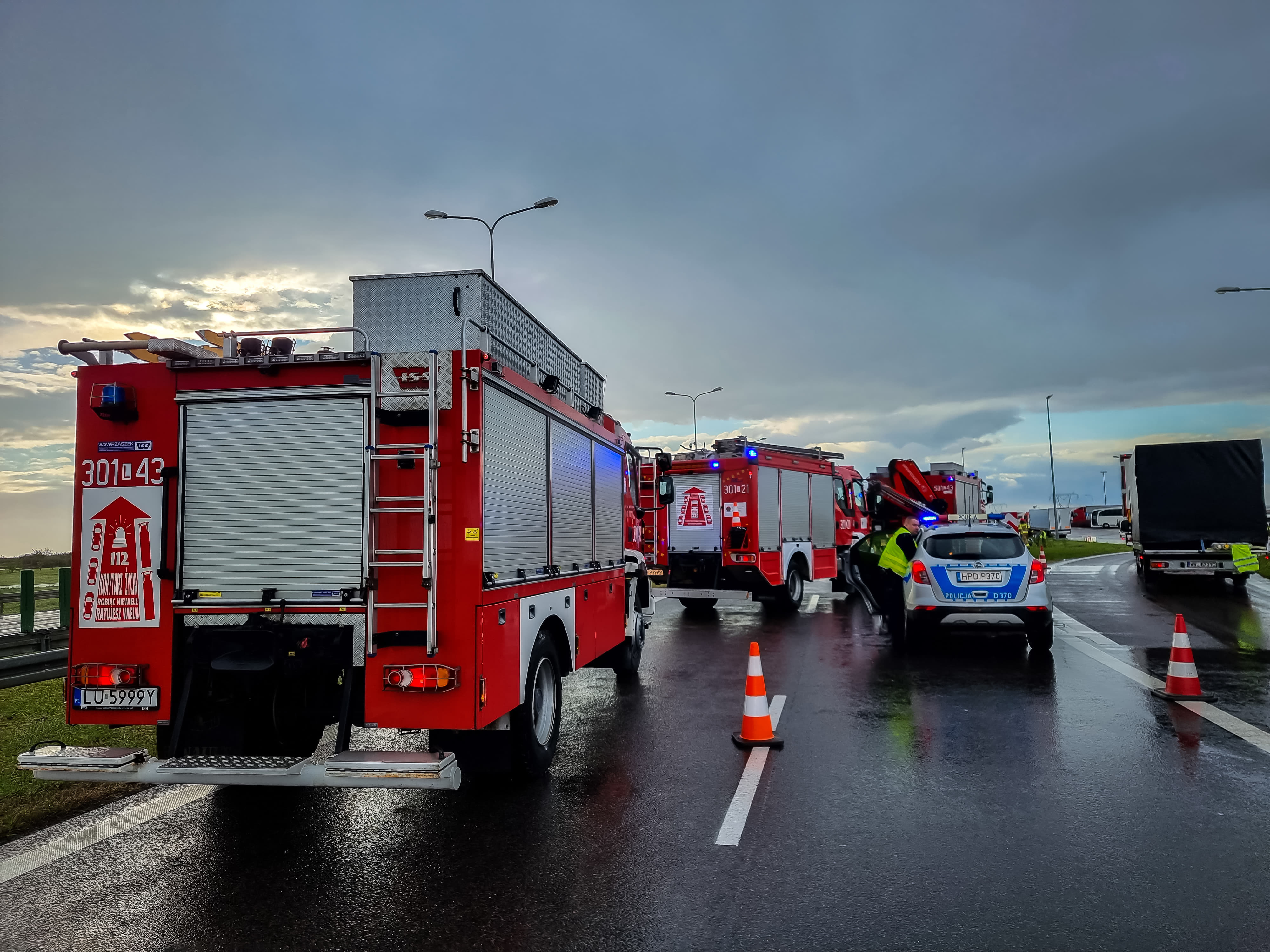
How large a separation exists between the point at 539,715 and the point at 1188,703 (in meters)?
6.06

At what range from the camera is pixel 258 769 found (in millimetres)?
4566

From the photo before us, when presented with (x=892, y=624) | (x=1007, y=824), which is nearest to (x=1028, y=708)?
(x=1007, y=824)

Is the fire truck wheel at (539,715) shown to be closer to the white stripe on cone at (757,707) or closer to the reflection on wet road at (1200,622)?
the white stripe on cone at (757,707)

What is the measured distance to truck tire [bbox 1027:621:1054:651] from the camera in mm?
10695

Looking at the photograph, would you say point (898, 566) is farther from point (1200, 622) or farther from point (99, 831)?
point (99, 831)

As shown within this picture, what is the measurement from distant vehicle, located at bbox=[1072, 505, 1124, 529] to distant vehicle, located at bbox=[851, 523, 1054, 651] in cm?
9413

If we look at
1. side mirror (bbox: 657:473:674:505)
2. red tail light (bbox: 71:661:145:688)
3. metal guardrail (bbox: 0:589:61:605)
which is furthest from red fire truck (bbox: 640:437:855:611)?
metal guardrail (bbox: 0:589:61:605)

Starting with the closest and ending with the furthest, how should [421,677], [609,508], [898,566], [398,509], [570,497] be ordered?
1. [421,677]
2. [398,509]
3. [570,497]
4. [609,508]
5. [898,566]

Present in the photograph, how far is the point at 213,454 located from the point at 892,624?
31.5 feet

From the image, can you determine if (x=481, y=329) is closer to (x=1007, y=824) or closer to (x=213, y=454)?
(x=213, y=454)

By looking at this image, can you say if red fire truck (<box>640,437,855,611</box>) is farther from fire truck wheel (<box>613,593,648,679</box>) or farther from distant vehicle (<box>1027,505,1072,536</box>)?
distant vehicle (<box>1027,505,1072,536</box>)

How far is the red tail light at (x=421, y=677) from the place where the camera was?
4.76 m

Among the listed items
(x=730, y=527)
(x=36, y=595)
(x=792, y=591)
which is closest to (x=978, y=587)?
(x=730, y=527)

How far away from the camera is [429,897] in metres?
4.02
